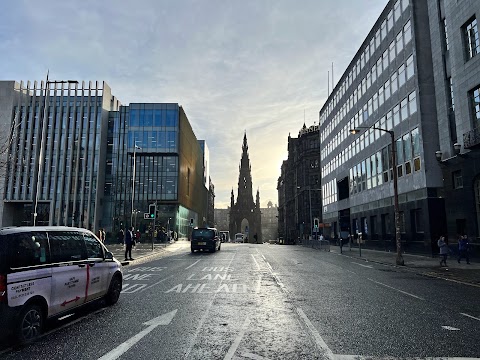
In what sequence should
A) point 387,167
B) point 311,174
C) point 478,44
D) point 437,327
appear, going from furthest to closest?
1. point 311,174
2. point 387,167
3. point 478,44
4. point 437,327

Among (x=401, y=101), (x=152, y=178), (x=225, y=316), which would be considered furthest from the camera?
(x=152, y=178)

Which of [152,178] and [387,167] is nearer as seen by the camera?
[387,167]

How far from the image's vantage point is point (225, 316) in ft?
25.0

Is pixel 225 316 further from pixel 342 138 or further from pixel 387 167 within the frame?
pixel 342 138

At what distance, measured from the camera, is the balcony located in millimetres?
21703

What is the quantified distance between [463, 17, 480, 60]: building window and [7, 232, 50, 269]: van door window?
87.2 feet

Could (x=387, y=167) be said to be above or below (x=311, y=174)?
below

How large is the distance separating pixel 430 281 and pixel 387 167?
70.9ft

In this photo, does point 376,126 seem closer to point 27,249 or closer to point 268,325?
point 268,325

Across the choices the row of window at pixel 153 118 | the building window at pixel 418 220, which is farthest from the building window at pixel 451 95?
the row of window at pixel 153 118

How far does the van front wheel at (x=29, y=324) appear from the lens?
5684 mm

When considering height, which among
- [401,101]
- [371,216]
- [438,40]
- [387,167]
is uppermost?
[438,40]

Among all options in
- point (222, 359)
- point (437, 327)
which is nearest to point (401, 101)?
point (437, 327)

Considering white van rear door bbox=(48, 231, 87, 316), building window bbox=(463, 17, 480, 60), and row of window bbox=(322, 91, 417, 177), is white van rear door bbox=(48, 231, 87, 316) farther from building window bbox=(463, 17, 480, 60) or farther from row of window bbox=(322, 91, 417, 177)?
row of window bbox=(322, 91, 417, 177)
